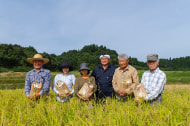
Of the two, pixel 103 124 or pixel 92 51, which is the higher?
pixel 92 51

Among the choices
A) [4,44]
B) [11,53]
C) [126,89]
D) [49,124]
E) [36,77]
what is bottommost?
[49,124]

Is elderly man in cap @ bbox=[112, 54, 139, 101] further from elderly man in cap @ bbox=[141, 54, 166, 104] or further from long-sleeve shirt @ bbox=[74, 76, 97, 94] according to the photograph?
long-sleeve shirt @ bbox=[74, 76, 97, 94]

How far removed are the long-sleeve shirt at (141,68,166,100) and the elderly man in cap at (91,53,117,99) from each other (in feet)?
2.88

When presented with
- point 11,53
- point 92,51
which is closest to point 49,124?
point 11,53

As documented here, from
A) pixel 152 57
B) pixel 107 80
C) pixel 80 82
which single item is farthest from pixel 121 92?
pixel 80 82

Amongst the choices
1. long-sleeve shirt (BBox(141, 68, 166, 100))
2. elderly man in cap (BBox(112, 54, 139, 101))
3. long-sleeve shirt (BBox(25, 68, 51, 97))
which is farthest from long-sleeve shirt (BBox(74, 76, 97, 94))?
long-sleeve shirt (BBox(141, 68, 166, 100))

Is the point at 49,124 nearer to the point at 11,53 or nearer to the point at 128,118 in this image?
the point at 128,118

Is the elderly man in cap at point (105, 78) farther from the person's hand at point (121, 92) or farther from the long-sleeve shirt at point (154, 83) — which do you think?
the long-sleeve shirt at point (154, 83)

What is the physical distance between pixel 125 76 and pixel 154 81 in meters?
0.56

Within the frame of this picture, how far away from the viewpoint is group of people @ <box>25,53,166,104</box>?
8.71 feet

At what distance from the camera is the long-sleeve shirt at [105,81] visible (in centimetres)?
337

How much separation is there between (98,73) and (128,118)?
162cm

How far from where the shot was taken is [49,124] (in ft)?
6.89

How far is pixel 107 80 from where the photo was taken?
339cm
